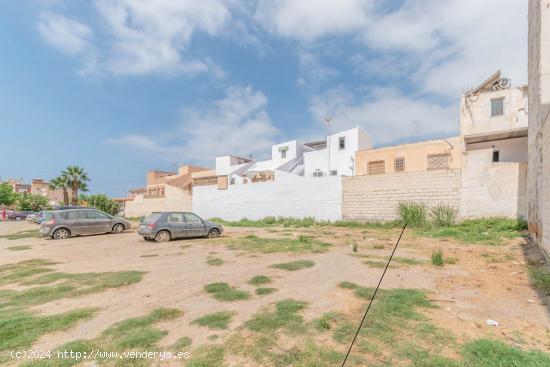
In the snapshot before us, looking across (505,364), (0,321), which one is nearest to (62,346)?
(0,321)

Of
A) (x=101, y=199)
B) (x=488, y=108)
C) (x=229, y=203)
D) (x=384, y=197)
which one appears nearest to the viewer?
(x=384, y=197)

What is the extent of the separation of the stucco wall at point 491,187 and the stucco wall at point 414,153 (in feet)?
20.4

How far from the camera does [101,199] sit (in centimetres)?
3478

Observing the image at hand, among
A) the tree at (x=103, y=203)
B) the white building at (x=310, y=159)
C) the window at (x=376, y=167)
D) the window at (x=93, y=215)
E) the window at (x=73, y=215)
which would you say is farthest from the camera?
the tree at (x=103, y=203)

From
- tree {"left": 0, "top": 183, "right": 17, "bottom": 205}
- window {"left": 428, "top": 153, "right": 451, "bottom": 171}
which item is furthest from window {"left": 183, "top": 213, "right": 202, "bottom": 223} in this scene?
tree {"left": 0, "top": 183, "right": 17, "bottom": 205}

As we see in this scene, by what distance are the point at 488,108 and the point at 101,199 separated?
4417 centimetres

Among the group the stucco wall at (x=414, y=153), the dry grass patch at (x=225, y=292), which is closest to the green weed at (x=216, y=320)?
the dry grass patch at (x=225, y=292)

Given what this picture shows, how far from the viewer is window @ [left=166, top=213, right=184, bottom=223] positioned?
12386mm

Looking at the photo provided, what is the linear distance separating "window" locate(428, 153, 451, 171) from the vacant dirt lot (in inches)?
547

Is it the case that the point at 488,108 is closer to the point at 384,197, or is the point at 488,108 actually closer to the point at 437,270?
the point at 384,197

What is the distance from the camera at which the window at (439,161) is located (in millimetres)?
20531

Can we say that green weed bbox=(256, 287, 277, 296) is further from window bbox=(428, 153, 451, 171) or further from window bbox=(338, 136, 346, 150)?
window bbox=(338, 136, 346, 150)

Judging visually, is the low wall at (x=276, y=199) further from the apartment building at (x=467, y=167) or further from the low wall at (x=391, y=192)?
the apartment building at (x=467, y=167)

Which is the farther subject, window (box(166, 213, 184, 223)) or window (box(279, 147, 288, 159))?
window (box(279, 147, 288, 159))
